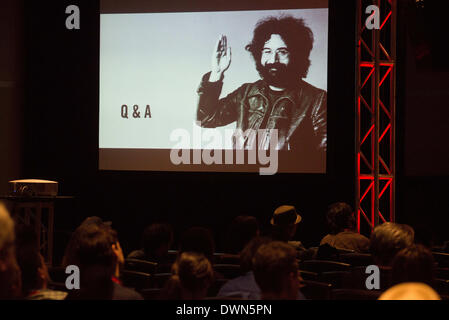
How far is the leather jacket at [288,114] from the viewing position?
7.35 m

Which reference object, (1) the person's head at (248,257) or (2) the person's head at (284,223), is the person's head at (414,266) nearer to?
(1) the person's head at (248,257)

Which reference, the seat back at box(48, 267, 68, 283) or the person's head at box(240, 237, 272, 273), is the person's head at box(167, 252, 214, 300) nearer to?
the person's head at box(240, 237, 272, 273)

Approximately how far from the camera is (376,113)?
661cm

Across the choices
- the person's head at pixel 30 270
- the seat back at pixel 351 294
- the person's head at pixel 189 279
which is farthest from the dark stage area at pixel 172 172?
the person's head at pixel 189 279

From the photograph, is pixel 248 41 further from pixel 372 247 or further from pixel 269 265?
pixel 269 265

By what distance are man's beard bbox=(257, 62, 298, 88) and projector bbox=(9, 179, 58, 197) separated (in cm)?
280

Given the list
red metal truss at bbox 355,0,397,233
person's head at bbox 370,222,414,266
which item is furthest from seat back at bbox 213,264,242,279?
red metal truss at bbox 355,0,397,233

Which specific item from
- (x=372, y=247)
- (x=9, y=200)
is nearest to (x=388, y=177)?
(x=372, y=247)

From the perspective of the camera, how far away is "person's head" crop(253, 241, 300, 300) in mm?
2461

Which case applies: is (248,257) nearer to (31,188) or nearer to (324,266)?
(324,266)
